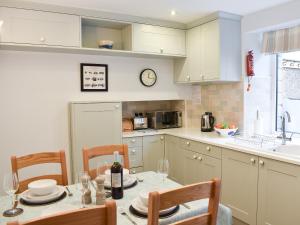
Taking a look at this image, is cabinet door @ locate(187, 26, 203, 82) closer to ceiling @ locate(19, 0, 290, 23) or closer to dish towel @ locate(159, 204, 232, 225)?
ceiling @ locate(19, 0, 290, 23)

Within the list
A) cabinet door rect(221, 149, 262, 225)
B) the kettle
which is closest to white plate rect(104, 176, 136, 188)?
cabinet door rect(221, 149, 262, 225)

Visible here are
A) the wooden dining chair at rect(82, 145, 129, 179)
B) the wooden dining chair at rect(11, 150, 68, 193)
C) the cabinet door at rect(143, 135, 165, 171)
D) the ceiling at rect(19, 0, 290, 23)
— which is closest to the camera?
the wooden dining chair at rect(11, 150, 68, 193)

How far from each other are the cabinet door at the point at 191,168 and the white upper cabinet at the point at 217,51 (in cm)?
93

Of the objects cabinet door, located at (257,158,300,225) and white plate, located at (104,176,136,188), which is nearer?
white plate, located at (104,176,136,188)

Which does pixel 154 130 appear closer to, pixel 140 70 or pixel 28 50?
pixel 140 70

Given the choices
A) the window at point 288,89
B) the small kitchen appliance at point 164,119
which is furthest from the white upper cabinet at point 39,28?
the window at point 288,89

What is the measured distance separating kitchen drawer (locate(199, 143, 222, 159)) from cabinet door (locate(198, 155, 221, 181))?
0.14ft

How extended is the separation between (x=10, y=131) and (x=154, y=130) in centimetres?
174

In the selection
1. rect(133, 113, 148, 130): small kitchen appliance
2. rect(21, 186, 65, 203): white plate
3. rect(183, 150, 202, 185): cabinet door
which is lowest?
rect(183, 150, 202, 185): cabinet door

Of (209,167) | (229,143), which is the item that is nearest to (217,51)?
(229,143)

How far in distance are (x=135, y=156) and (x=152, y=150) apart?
0.82ft

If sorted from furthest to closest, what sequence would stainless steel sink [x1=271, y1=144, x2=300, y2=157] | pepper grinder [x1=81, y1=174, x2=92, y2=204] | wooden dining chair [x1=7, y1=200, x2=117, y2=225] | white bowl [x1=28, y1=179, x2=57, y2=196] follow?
stainless steel sink [x1=271, y1=144, x2=300, y2=157] → white bowl [x1=28, y1=179, x2=57, y2=196] → pepper grinder [x1=81, y1=174, x2=92, y2=204] → wooden dining chair [x1=7, y1=200, x2=117, y2=225]

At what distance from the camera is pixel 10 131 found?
2.87 metres

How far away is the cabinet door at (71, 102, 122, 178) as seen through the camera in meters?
3.01
